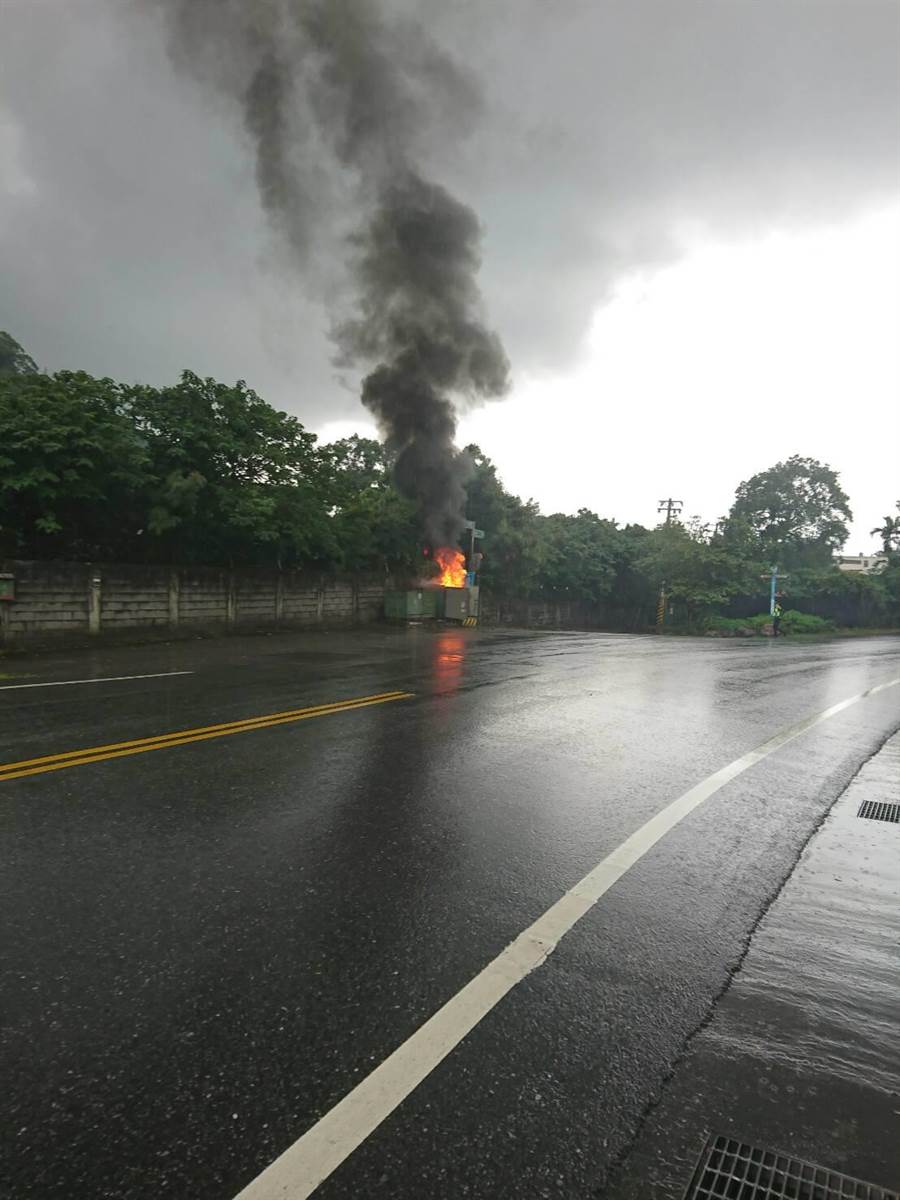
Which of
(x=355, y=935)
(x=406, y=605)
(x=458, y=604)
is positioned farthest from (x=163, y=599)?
(x=355, y=935)

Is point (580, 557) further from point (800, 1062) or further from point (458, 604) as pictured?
point (800, 1062)

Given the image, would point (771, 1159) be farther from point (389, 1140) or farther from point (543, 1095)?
point (389, 1140)

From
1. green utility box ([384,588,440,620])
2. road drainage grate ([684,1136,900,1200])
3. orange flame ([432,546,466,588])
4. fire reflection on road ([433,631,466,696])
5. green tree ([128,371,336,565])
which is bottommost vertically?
road drainage grate ([684,1136,900,1200])

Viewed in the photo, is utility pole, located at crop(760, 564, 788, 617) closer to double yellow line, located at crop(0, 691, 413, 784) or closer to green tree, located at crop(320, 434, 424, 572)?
green tree, located at crop(320, 434, 424, 572)

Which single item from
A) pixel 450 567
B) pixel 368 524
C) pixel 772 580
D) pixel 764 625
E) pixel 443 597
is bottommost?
pixel 764 625

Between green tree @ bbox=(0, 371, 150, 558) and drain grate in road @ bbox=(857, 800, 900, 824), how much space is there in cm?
1587

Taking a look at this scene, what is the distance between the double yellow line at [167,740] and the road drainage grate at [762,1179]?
492 centimetres

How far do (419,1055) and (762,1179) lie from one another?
980 millimetres

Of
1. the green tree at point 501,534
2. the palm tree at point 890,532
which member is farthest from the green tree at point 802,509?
the green tree at point 501,534

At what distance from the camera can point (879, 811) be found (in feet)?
15.6

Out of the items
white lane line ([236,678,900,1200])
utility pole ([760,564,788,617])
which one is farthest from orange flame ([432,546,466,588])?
white lane line ([236,678,900,1200])

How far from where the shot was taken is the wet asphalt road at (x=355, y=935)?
5.96 feet

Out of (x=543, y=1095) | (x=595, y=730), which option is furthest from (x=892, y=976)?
(x=595, y=730)

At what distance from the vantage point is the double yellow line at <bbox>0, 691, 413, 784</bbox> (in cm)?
517
